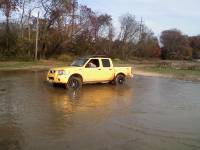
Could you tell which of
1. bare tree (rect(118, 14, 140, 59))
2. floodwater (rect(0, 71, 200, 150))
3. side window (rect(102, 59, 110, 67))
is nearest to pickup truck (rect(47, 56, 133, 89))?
side window (rect(102, 59, 110, 67))

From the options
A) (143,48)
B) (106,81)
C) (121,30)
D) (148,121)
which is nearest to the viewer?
(148,121)

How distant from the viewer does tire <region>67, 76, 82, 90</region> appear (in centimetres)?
1955

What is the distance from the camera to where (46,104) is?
1384 cm

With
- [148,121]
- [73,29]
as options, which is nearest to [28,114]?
[148,121]

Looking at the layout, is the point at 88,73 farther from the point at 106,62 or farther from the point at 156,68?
the point at 156,68

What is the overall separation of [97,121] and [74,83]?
891 centimetres

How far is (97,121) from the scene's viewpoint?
430 inches

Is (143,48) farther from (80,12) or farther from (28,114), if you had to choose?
(28,114)

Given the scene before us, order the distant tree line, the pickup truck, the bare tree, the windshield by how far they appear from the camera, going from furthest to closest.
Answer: the bare tree
the distant tree line
the windshield
the pickup truck

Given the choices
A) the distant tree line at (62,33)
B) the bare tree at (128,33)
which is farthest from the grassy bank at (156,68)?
the bare tree at (128,33)

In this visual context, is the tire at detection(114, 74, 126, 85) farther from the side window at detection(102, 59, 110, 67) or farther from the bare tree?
the bare tree

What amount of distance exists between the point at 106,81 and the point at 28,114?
34.2 ft

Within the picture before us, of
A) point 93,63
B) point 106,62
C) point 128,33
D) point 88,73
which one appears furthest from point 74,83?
point 128,33

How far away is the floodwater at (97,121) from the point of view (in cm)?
852
